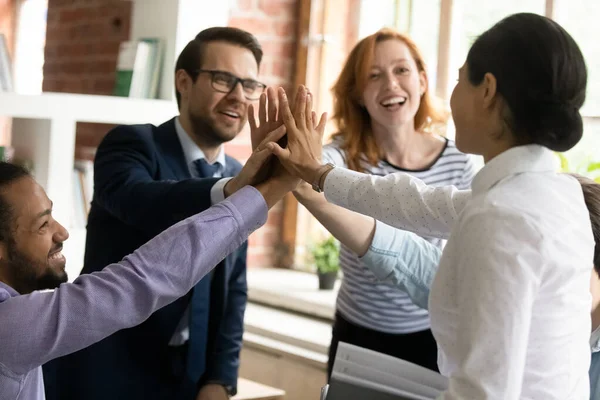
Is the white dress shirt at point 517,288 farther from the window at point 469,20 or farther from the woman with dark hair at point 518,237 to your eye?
the window at point 469,20

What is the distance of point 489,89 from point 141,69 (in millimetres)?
2370

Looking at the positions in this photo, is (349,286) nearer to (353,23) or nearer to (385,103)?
(385,103)

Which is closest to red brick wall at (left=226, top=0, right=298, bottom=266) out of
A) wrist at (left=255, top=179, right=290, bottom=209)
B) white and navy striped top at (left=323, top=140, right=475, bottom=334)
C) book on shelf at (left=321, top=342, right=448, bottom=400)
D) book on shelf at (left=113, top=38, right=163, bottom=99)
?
book on shelf at (left=113, top=38, right=163, bottom=99)

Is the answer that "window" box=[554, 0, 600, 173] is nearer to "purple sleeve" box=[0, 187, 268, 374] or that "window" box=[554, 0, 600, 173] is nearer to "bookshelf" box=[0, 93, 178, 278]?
"bookshelf" box=[0, 93, 178, 278]

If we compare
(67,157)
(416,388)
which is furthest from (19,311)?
(67,157)

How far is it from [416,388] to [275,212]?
279cm

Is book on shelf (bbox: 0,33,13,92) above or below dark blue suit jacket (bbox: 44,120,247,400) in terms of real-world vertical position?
above

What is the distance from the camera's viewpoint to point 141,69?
134 inches

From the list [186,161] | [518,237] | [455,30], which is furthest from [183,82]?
[455,30]

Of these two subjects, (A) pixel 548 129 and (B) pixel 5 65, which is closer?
(A) pixel 548 129

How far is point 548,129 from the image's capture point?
1.22 metres

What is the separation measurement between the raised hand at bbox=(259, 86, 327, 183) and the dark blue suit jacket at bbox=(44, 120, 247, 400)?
33 centimetres

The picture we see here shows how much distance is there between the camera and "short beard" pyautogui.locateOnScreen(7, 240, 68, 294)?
1509 millimetres

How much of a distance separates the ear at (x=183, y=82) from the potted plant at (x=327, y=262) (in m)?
1.54
